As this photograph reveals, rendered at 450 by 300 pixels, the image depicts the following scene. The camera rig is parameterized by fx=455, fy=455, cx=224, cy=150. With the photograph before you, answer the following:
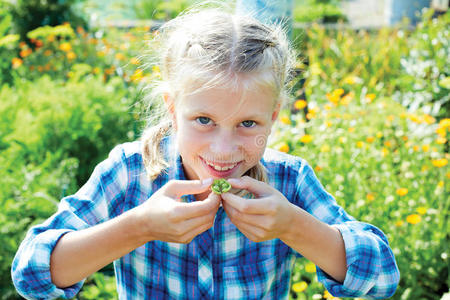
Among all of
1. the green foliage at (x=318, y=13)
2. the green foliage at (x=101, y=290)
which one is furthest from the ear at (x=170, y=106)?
the green foliage at (x=318, y=13)

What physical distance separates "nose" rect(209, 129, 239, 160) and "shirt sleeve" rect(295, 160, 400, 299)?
36 cm

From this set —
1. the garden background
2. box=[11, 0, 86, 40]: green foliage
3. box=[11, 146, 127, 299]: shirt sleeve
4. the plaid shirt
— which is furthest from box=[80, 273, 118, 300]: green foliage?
box=[11, 0, 86, 40]: green foliage

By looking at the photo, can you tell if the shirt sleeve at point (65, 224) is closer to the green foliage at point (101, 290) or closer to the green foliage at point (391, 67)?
the green foliage at point (101, 290)

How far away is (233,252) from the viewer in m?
1.41

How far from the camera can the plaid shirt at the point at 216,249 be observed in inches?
49.8

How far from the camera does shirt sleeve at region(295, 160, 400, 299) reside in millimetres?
1246

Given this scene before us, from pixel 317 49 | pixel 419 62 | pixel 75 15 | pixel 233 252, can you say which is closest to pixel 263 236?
pixel 233 252

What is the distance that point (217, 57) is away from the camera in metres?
1.17

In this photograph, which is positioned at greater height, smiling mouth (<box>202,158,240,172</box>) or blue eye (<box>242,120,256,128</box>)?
blue eye (<box>242,120,256,128</box>)

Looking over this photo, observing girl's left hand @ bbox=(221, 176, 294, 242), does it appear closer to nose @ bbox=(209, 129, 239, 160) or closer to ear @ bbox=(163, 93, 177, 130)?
nose @ bbox=(209, 129, 239, 160)

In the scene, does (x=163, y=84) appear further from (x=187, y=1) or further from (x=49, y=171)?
(x=187, y=1)

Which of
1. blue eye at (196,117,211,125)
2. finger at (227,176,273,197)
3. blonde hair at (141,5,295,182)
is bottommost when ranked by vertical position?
finger at (227,176,273,197)

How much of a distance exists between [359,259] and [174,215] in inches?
21.2

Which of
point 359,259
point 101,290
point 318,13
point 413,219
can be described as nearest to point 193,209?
point 359,259
